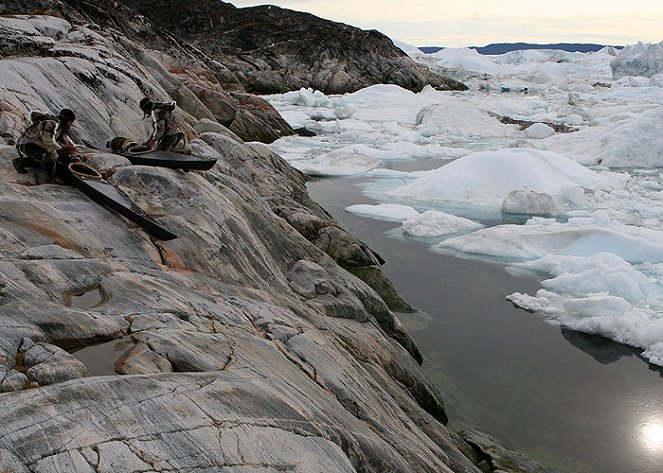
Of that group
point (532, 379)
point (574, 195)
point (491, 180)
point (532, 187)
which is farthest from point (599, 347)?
point (491, 180)

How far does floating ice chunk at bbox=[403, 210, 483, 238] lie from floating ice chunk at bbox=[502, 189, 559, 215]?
2000 mm

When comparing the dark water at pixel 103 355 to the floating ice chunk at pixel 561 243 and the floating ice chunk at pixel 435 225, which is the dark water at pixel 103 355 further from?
the floating ice chunk at pixel 435 225

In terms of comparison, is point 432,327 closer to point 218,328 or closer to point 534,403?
point 534,403

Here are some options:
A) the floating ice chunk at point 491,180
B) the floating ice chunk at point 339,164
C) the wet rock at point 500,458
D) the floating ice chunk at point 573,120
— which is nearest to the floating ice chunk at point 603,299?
the wet rock at point 500,458

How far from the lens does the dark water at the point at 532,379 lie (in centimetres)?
842

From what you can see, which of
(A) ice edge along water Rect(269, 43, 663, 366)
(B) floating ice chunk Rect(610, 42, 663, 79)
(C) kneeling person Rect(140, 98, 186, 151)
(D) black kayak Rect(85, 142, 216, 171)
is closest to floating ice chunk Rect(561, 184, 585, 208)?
(A) ice edge along water Rect(269, 43, 663, 366)

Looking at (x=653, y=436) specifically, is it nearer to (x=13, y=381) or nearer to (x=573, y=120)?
(x=13, y=381)

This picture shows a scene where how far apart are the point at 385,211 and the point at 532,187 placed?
567 cm

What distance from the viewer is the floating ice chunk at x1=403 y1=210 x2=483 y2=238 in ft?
54.4

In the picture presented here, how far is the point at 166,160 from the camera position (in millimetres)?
8047

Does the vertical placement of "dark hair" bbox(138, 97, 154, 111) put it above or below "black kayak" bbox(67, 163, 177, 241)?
above

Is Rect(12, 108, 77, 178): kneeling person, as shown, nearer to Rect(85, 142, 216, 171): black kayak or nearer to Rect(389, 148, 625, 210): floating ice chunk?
Rect(85, 142, 216, 171): black kayak

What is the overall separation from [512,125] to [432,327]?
28.1 meters

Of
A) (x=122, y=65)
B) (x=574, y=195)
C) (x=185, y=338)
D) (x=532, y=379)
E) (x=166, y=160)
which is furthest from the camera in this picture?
(x=574, y=195)
